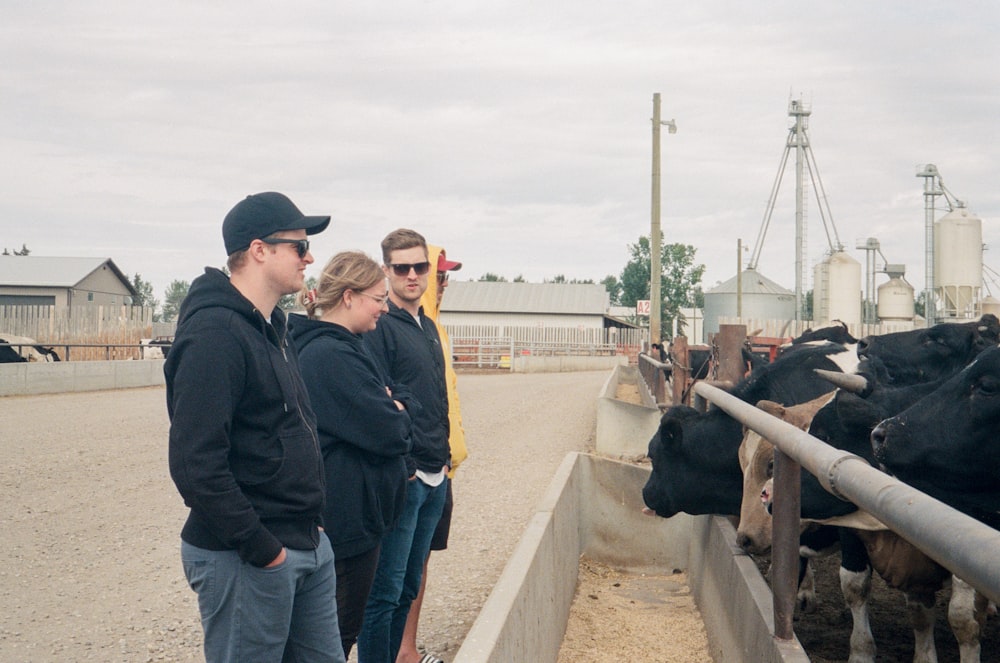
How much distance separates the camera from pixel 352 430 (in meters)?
3.61

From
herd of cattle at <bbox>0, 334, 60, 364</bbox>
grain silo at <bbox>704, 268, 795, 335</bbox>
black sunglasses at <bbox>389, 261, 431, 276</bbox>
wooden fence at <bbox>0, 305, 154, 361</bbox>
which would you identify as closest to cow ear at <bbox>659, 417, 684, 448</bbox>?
black sunglasses at <bbox>389, 261, 431, 276</bbox>

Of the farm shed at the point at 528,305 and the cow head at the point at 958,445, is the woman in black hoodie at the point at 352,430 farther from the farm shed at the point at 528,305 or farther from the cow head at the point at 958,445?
the farm shed at the point at 528,305

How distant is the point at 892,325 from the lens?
4156 cm

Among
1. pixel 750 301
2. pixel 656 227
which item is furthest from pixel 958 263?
pixel 656 227

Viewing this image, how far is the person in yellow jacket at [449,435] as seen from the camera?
473 centimetres

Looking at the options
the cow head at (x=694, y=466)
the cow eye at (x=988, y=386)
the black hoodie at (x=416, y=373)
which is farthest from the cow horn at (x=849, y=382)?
the black hoodie at (x=416, y=373)

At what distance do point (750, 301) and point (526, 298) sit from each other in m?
17.1

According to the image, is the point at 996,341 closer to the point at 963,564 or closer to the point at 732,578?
the point at 732,578

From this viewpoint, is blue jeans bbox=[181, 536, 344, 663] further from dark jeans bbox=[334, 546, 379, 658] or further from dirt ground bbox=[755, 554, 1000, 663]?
dirt ground bbox=[755, 554, 1000, 663]

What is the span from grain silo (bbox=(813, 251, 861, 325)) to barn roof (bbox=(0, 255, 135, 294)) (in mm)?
37718

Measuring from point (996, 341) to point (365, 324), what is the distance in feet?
16.4

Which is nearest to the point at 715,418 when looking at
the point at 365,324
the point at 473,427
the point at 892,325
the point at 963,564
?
the point at 365,324

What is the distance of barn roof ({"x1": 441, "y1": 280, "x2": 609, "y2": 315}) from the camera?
234 feet

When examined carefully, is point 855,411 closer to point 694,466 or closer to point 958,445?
point 958,445
